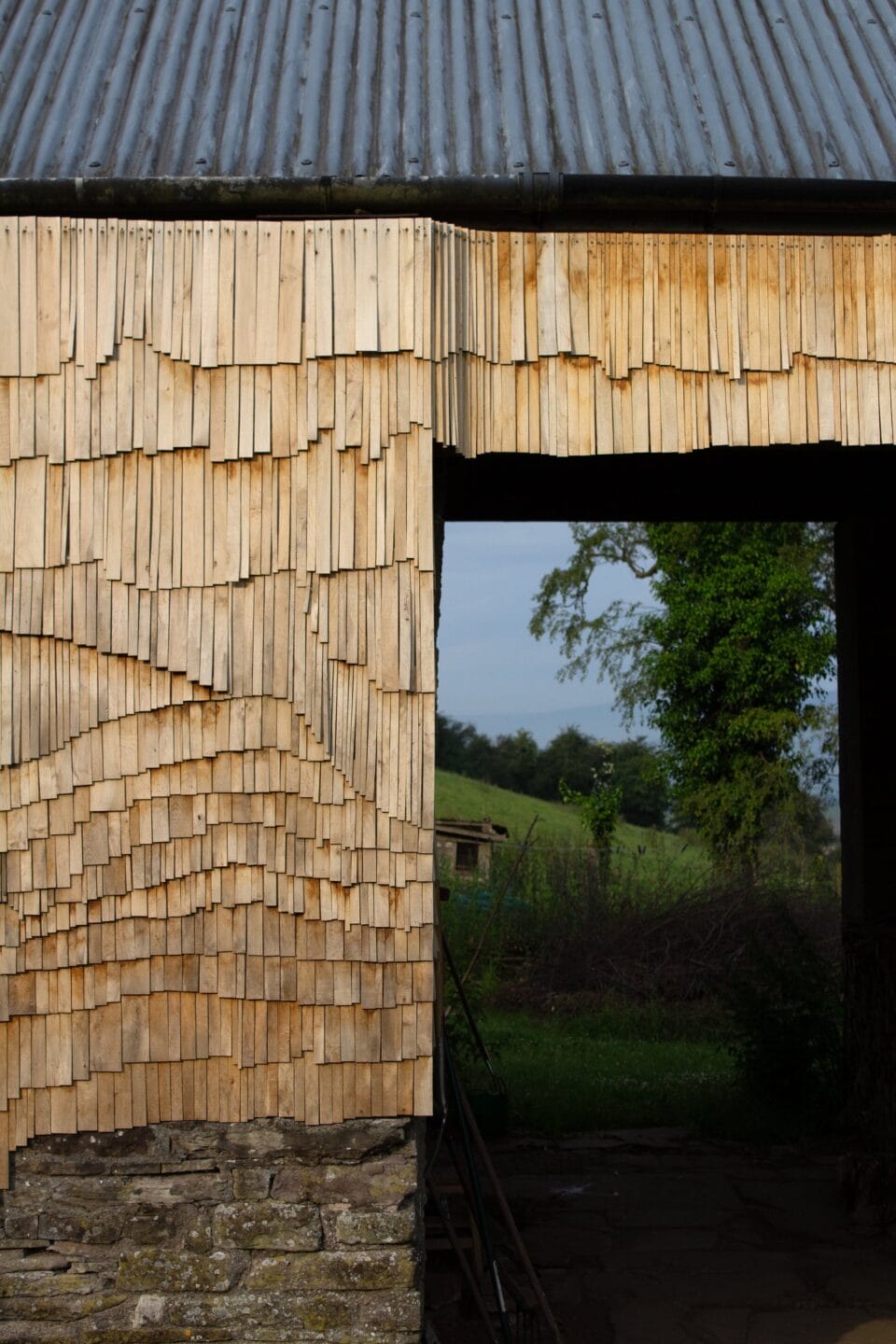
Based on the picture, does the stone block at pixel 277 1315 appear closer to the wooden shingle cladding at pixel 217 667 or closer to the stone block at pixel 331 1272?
the stone block at pixel 331 1272

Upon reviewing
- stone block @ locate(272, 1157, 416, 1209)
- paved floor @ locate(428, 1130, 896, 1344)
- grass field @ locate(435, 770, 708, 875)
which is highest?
grass field @ locate(435, 770, 708, 875)

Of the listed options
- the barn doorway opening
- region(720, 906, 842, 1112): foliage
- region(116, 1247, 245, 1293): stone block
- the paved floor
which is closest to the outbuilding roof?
the barn doorway opening

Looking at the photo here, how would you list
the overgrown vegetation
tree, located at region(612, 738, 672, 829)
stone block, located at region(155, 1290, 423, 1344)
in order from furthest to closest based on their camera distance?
tree, located at region(612, 738, 672, 829) → the overgrown vegetation → stone block, located at region(155, 1290, 423, 1344)

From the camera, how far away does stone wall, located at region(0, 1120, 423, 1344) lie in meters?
4.09

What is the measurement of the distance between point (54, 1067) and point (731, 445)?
2.92 meters

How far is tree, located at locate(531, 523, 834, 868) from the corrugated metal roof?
17.1m

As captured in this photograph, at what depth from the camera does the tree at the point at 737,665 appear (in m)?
22.4

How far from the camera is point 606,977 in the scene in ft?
49.8

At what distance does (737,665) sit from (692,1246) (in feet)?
53.8

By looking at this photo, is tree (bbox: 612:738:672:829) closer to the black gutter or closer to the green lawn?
the green lawn

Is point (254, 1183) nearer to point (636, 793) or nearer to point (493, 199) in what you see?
point (493, 199)

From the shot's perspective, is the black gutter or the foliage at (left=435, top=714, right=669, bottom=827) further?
the foliage at (left=435, top=714, right=669, bottom=827)

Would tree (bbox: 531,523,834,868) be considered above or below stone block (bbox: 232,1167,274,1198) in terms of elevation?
above

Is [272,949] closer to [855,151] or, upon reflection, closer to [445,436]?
[445,436]
